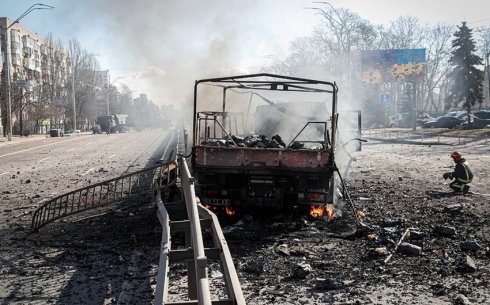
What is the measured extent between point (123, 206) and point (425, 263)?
5977mm

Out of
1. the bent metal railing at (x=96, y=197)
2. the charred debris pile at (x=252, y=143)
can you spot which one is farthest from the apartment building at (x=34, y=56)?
the charred debris pile at (x=252, y=143)

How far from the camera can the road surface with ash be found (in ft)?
15.8

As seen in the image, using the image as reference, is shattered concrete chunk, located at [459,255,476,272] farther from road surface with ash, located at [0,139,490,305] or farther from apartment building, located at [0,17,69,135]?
apartment building, located at [0,17,69,135]

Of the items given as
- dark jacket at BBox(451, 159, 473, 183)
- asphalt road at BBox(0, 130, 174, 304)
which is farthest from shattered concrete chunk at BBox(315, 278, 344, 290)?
dark jacket at BBox(451, 159, 473, 183)

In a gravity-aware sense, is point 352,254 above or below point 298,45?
below

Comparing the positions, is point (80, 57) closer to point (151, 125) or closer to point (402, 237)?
point (151, 125)

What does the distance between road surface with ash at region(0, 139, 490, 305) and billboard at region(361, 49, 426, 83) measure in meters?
41.5

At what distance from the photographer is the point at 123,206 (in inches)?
383

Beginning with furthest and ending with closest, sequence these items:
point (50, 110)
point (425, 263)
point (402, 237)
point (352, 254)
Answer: point (50, 110), point (402, 237), point (352, 254), point (425, 263)

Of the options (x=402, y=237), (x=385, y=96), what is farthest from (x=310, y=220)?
(x=385, y=96)

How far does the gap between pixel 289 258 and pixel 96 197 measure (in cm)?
655

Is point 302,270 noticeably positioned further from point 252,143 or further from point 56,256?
point 252,143

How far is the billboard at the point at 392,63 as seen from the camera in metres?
48.8

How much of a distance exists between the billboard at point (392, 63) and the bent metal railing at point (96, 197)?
1526 inches
